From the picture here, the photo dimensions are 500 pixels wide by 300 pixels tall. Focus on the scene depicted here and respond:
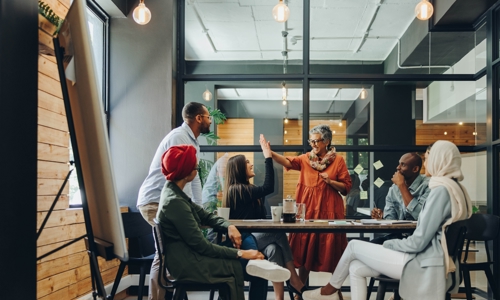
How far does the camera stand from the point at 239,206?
3.88 meters

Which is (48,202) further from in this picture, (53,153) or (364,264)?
(364,264)

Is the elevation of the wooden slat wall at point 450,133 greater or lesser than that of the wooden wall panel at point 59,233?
greater

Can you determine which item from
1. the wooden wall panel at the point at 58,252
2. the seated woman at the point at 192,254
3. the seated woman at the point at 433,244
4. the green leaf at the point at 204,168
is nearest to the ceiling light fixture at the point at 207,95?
the green leaf at the point at 204,168

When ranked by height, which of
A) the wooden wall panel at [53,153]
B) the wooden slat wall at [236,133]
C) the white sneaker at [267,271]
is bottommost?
the white sneaker at [267,271]

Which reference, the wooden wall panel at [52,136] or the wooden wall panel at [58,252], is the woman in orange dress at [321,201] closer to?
the wooden wall panel at [58,252]

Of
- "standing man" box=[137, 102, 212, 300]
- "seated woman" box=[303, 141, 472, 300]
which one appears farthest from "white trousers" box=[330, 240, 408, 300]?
"standing man" box=[137, 102, 212, 300]

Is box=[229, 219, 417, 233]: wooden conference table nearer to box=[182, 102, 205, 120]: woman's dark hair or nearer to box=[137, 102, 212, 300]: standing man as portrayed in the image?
box=[137, 102, 212, 300]: standing man

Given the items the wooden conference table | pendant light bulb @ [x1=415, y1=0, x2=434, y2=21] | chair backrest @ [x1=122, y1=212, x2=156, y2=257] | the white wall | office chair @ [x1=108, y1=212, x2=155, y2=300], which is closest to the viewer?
the wooden conference table

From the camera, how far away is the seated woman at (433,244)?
286 centimetres

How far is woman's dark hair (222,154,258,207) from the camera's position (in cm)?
386

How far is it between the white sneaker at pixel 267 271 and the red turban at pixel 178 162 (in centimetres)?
60

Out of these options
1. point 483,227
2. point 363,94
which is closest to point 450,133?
point 363,94

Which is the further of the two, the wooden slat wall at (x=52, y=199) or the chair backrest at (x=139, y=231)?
the chair backrest at (x=139, y=231)

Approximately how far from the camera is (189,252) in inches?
106
